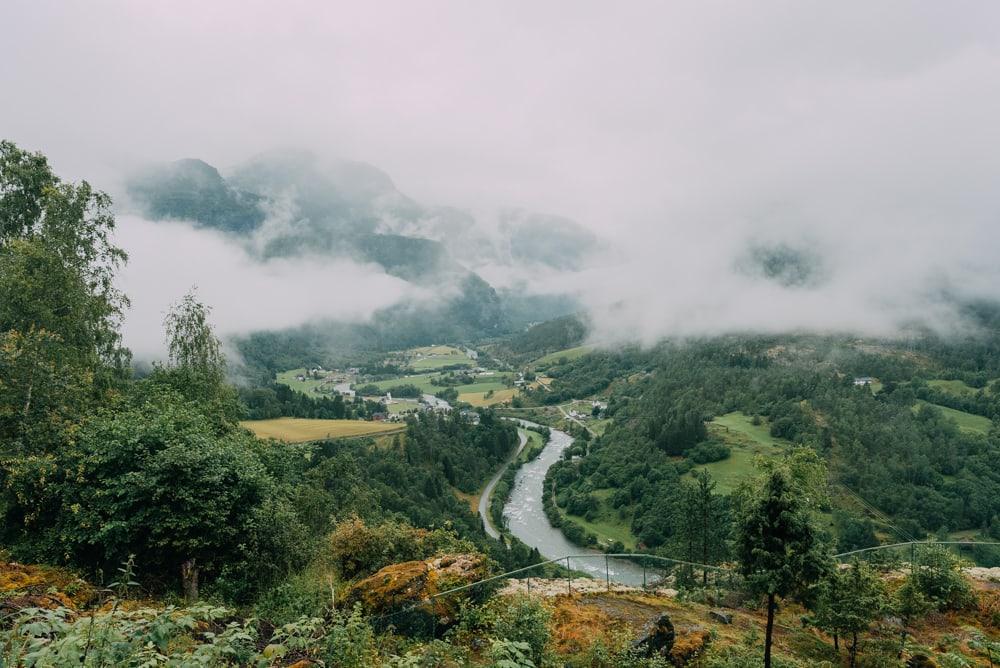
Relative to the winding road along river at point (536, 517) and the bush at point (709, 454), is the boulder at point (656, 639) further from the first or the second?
the bush at point (709, 454)

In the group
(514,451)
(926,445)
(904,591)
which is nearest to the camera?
(904,591)

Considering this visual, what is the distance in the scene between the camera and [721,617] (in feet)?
57.6

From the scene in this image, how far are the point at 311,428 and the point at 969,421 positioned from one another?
610ft

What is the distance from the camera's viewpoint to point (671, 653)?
1391 centimetres

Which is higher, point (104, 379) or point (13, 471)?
point (104, 379)

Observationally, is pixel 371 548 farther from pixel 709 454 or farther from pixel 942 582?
pixel 709 454

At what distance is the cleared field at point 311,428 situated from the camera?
102688 millimetres

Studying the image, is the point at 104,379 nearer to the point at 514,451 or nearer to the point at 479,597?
the point at 479,597

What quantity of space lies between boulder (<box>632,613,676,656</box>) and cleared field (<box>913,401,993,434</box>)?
177 meters

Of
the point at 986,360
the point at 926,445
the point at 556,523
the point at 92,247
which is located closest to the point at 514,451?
the point at 556,523

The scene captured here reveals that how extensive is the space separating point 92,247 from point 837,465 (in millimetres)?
144572

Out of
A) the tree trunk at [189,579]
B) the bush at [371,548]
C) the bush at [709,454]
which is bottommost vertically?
the bush at [709,454]

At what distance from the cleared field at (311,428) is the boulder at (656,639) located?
309 ft

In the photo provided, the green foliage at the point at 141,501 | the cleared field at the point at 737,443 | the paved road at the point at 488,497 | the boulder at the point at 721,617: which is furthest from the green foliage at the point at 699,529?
the green foliage at the point at 141,501
